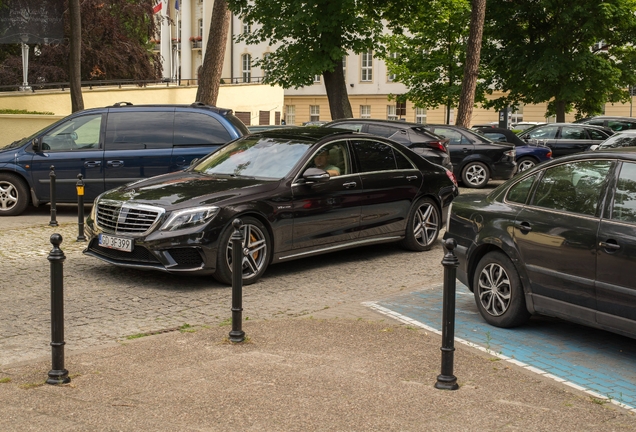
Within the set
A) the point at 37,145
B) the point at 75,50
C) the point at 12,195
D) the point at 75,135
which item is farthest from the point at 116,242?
the point at 75,50

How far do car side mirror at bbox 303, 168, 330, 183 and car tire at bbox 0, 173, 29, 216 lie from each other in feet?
23.1

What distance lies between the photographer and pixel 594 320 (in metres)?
6.89

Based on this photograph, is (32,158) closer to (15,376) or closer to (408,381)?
(15,376)

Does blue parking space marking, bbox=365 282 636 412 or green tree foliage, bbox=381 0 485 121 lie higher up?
green tree foliage, bbox=381 0 485 121

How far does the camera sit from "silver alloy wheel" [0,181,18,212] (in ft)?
50.6

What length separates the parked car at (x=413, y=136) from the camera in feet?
61.4

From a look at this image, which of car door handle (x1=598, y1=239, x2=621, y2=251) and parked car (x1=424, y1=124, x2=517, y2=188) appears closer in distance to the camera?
car door handle (x1=598, y1=239, x2=621, y2=251)

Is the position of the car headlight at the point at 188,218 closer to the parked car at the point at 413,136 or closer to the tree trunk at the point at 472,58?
the parked car at the point at 413,136

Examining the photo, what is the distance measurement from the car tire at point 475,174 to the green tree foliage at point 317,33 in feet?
19.4

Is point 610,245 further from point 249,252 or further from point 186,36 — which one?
point 186,36

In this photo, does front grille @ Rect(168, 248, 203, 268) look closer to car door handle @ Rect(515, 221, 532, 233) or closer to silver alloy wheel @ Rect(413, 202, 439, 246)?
car door handle @ Rect(515, 221, 532, 233)

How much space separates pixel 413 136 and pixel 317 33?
9472 mm

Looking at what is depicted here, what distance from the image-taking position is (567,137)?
2750 cm

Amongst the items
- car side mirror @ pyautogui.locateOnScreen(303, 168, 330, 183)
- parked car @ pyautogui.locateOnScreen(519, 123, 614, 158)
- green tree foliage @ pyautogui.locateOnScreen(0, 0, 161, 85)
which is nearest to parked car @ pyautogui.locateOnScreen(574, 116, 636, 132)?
parked car @ pyautogui.locateOnScreen(519, 123, 614, 158)
